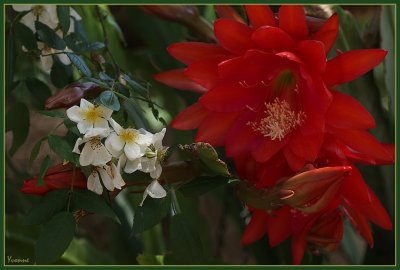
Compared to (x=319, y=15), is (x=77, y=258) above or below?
below

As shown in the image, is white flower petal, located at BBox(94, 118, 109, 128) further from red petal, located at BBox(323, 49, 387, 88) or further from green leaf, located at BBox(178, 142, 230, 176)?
red petal, located at BBox(323, 49, 387, 88)

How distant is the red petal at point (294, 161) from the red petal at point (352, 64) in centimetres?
8

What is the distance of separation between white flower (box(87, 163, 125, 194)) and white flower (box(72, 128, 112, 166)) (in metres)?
0.01

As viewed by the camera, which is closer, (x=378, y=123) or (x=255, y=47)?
(x=255, y=47)

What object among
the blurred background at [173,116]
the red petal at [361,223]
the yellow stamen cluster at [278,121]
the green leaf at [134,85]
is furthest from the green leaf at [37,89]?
the red petal at [361,223]

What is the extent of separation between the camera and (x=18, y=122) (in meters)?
0.60

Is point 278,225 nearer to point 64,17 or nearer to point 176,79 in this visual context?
point 176,79

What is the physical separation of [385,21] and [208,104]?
10.8 inches

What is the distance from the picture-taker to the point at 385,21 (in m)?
0.64

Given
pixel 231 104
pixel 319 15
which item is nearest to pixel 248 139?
pixel 231 104

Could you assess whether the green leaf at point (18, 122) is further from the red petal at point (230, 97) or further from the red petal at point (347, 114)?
the red petal at point (347, 114)

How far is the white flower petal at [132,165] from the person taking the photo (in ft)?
1.43

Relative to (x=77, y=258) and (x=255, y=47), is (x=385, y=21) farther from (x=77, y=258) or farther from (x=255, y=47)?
(x=77, y=258)

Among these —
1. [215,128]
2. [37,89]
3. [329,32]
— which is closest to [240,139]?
[215,128]
